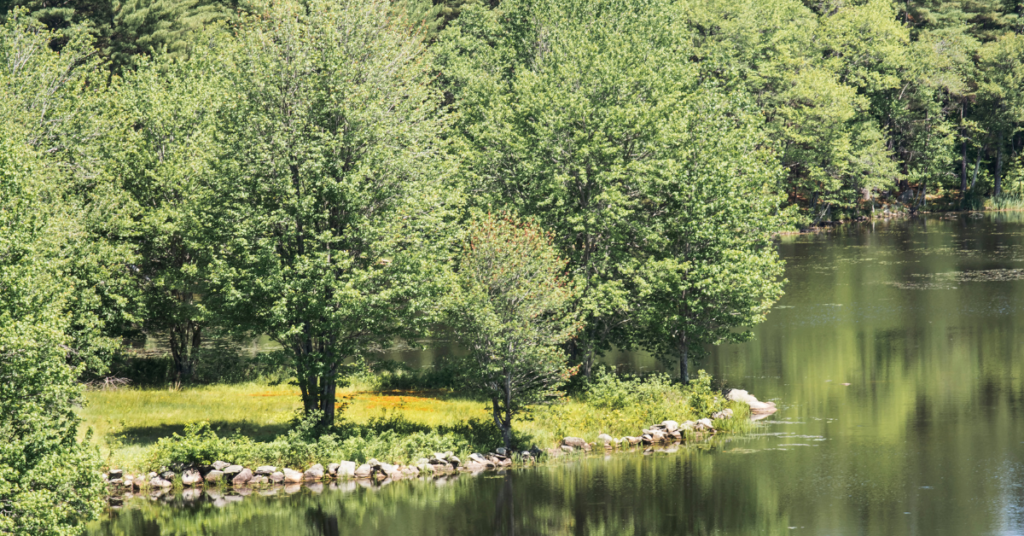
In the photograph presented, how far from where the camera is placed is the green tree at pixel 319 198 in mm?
31625

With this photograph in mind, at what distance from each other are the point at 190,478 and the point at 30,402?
11.0 meters

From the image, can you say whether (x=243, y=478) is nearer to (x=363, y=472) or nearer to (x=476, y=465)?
(x=363, y=472)

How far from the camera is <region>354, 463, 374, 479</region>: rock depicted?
103 feet

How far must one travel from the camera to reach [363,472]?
31281mm

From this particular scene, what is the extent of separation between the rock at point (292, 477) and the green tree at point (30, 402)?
9.29 metres

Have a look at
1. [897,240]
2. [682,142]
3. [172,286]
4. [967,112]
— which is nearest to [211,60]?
[172,286]

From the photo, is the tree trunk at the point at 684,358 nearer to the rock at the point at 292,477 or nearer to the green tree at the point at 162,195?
the rock at the point at 292,477

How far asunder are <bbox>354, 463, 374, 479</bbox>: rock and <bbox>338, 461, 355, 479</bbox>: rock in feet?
0.47

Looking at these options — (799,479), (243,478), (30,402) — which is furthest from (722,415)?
(30,402)

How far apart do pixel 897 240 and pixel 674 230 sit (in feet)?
186

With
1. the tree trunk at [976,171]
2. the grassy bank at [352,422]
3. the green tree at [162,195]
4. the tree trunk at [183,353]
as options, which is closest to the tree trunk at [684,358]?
the grassy bank at [352,422]

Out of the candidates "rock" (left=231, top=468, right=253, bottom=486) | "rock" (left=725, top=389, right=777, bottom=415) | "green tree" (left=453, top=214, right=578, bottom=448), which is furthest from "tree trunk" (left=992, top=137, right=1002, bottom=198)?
"rock" (left=231, top=468, right=253, bottom=486)

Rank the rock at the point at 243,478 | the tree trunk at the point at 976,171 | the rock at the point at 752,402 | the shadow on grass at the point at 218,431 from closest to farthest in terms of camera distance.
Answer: the rock at the point at 243,478, the shadow on grass at the point at 218,431, the rock at the point at 752,402, the tree trunk at the point at 976,171

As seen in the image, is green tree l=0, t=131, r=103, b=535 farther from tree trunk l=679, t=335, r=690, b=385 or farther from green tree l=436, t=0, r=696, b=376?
tree trunk l=679, t=335, r=690, b=385
